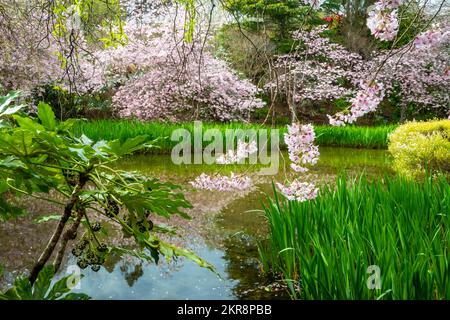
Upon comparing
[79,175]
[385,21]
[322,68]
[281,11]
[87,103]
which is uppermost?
[281,11]

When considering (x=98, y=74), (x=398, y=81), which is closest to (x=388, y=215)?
(x=98, y=74)

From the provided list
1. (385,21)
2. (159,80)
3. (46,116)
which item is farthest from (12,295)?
(159,80)

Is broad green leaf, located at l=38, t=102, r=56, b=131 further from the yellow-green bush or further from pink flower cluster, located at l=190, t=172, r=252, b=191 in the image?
the yellow-green bush

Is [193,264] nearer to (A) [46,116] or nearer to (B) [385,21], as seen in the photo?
(B) [385,21]

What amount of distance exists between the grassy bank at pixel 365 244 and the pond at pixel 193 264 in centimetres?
21

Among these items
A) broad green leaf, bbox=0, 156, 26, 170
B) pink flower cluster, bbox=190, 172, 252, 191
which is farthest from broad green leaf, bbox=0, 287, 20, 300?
pink flower cluster, bbox=190, 172, 252, 191

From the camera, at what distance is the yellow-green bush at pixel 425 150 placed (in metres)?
Answer: 5.50

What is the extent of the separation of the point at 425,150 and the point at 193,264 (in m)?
3.74

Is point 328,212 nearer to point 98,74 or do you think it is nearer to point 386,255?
point 386,255

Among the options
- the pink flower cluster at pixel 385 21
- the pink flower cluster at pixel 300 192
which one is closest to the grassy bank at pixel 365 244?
the pink flower cluster at pixel 300 192

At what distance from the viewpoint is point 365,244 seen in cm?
225

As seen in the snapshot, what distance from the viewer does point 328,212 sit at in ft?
8.48

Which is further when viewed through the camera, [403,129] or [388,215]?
[403,129]
